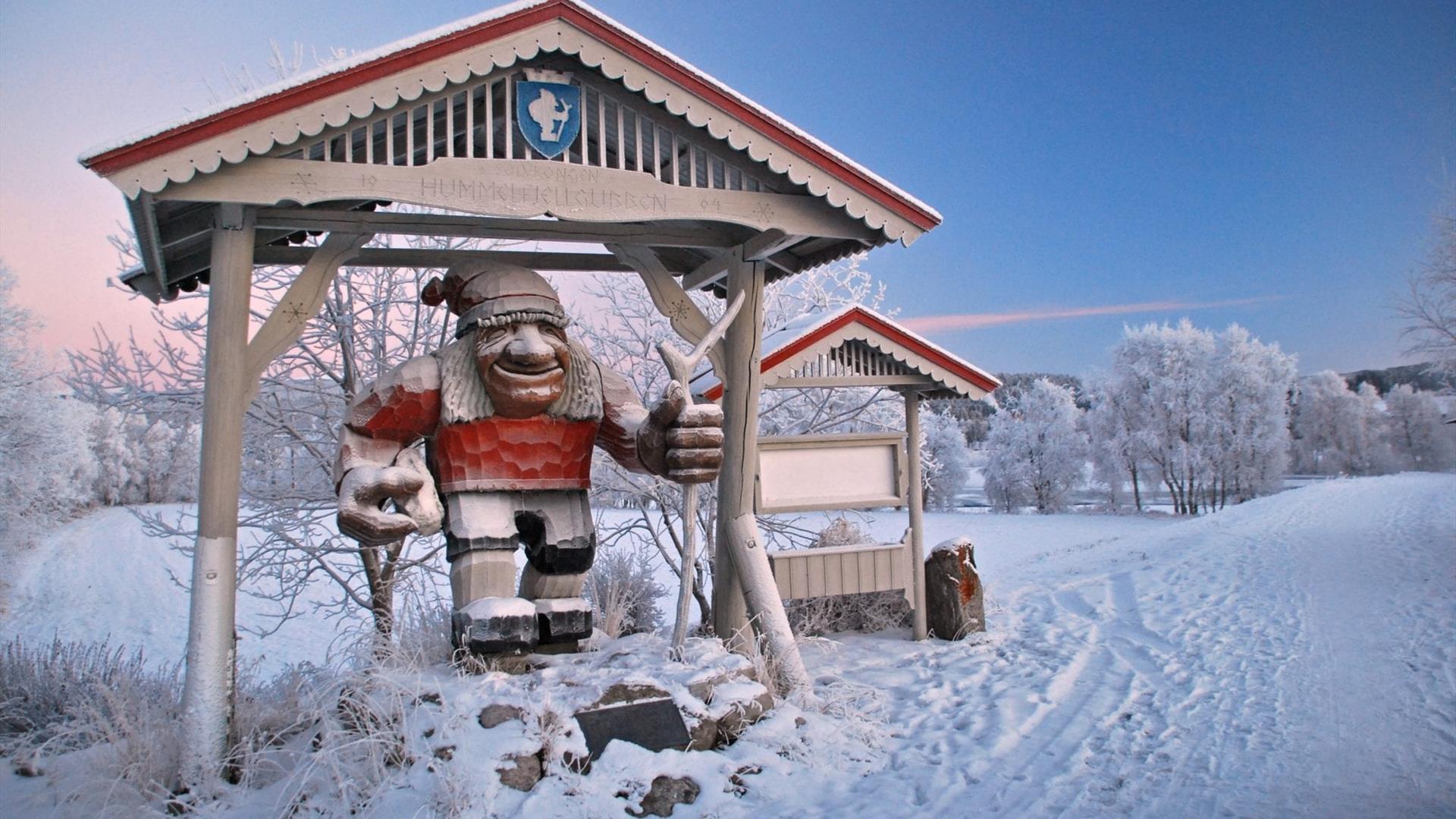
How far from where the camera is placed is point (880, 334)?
5961 mm

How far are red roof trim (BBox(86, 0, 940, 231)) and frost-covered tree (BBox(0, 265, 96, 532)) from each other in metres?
10.5

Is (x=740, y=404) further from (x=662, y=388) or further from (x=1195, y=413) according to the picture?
(x=1195, y=413)

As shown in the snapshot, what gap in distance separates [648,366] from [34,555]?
12.9 meters

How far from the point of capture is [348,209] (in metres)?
4.18

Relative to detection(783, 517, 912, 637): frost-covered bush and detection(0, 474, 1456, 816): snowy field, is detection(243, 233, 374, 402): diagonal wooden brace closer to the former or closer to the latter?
detection(0, 474, 1456, 816): snowy field

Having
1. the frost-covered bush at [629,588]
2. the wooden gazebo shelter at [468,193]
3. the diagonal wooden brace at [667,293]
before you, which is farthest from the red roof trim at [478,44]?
the frost-covered bush at [629,588]

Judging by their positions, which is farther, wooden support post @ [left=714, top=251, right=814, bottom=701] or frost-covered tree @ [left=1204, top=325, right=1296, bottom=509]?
frost-covered tree @ [left=1204, top=325, right=1296, bottom=509]

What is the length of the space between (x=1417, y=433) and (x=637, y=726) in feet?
129

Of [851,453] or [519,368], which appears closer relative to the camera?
[519,368]

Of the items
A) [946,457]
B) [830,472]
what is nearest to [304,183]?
[830,472]

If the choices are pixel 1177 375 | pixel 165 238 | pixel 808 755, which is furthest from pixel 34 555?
pixel 1177 375

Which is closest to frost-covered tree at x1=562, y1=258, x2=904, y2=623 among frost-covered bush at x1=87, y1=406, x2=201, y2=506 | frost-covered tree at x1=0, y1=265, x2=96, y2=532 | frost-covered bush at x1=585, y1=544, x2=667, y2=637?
frost-covered bush at x1=585, y1=544, x2=667, y2=637

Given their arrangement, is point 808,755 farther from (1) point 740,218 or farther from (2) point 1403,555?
(2) point 1403,555

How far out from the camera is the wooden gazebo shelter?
132 inches
